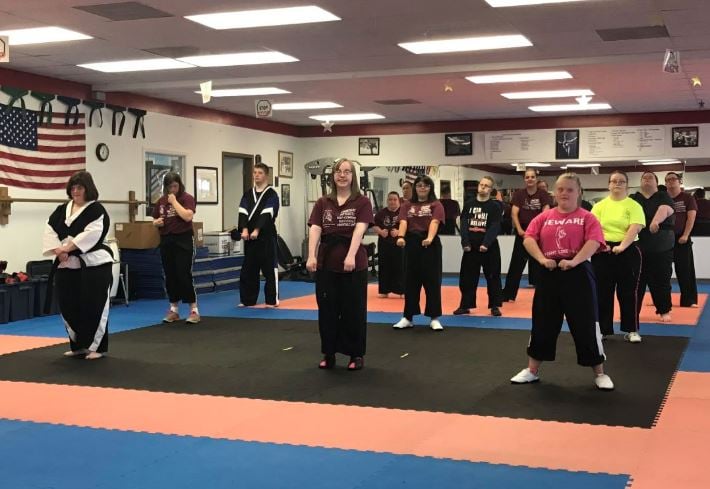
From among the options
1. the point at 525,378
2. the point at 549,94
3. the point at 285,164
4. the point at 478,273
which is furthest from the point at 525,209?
the point at 285,164

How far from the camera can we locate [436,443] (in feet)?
12.6

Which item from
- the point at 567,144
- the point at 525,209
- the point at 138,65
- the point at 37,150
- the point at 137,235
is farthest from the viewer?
the point at 567,144

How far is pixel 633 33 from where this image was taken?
7465 mm

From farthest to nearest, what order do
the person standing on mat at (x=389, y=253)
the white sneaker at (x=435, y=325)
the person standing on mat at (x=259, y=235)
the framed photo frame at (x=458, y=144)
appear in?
the framed photo frame at (x=458, y=144), the person standing on mat at (x=389, y=253), the person standing on mat at (x=259, y=235), the white sneaker at (x=435, y=325)

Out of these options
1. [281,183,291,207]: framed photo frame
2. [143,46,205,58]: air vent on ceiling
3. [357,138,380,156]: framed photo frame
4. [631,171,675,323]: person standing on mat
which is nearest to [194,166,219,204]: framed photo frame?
[281,183,291,207]: framed photo frame

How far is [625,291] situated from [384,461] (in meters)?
3.65

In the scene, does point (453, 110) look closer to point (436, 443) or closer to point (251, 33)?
point (251, 33)

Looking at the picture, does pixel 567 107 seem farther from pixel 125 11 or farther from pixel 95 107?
pixel 125 11

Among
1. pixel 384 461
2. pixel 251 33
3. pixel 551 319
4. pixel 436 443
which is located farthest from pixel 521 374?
pixel 251 33

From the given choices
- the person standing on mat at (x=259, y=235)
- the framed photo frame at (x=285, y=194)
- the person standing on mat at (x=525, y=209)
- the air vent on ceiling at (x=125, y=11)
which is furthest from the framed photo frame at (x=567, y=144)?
the air vent on ceiling at (x=125, y=11)

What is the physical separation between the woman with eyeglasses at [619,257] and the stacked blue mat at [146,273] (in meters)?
5.78

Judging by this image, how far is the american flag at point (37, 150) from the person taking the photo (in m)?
9.16

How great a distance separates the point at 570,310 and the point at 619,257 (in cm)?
181

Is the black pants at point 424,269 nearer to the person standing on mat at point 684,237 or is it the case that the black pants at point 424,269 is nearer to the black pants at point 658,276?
the black pants at point 658,276
